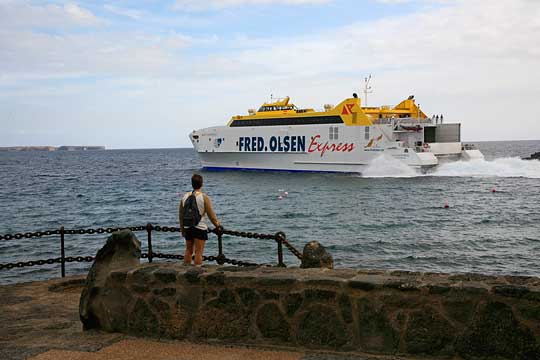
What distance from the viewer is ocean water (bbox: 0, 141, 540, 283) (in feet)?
54.5

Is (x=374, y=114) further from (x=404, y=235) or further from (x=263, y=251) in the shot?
(x=263, y=251)

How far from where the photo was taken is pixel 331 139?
144ft

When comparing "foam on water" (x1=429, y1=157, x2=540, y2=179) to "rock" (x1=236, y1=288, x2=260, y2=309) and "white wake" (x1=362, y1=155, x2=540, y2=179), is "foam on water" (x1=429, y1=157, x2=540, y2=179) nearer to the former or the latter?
"white wake" (x1=362, y1=155, x2=540, y2=179)

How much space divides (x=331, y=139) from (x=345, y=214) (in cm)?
1886

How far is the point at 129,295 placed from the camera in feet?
16.4

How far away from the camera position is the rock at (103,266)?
202 inches

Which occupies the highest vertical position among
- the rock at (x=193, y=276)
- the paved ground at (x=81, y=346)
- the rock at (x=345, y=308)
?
the rock at (x=193, y=276)

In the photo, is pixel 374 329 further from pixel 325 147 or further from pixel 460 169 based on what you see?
pixel 460 169

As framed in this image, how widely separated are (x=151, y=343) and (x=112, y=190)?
3931cm

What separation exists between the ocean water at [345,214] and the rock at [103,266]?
974cm

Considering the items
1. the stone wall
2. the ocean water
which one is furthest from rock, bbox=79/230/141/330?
the ocean water

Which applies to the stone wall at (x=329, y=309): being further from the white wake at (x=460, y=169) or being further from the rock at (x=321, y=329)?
the white wake at (x=460, y=169)

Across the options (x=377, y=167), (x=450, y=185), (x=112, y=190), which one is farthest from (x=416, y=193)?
(x=112, y=190)

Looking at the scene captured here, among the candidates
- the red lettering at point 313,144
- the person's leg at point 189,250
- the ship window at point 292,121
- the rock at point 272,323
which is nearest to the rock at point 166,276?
the rock at point 272,323
